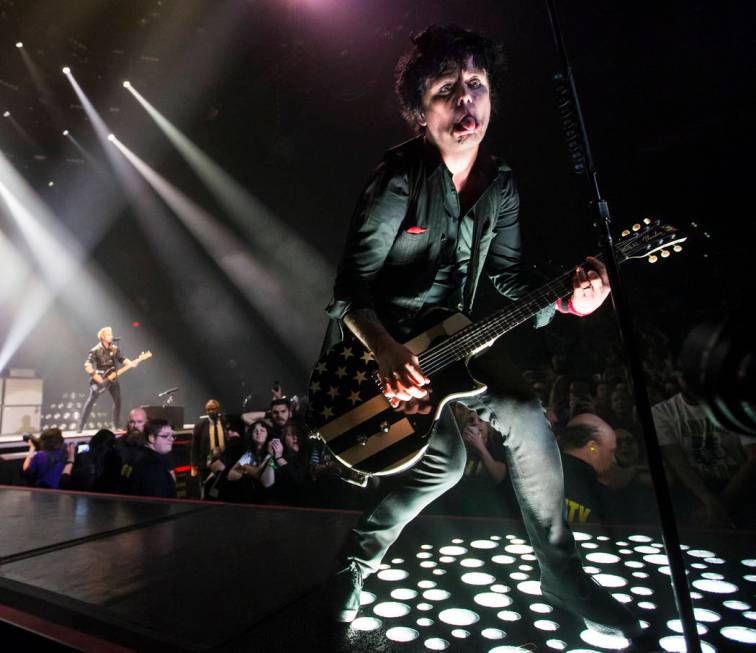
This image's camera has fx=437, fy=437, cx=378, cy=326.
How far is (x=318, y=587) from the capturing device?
1978mm

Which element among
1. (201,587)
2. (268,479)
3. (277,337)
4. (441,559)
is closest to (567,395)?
(441,559)

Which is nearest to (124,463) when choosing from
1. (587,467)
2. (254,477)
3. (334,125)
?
(254,477)

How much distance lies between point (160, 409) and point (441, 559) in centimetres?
878

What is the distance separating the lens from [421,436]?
162cm

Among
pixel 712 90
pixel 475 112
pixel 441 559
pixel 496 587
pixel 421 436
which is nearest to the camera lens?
pixel 421 436

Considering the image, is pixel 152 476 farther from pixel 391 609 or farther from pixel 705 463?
pixel 705 463

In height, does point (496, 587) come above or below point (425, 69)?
below

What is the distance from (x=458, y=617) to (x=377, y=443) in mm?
731

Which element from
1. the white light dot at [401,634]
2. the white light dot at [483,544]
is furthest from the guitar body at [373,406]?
the white light dot at [483,544]

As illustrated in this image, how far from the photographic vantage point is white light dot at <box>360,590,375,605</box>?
1.83 metres

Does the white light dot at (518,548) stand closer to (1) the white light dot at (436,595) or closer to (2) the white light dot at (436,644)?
(1) the white light dot at (436,595)

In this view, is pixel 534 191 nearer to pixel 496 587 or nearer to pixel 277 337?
pixel 496 587

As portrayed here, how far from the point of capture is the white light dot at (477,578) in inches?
78.0

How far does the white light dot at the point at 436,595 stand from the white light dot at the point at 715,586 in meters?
1.04
